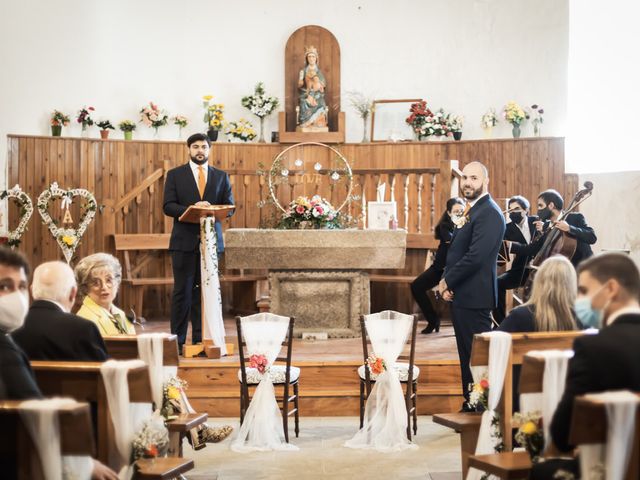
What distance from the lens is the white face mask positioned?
3.01 metres

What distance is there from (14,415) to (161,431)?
1080 mm

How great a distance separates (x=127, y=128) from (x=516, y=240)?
501 cm

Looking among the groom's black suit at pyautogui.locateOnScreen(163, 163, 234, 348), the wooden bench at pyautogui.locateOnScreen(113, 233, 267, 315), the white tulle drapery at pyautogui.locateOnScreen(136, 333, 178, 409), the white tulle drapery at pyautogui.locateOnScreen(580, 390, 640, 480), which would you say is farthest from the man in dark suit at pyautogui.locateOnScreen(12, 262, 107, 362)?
the wooden bench at pyautogui.locateOnScreen(113, 233, 267, 315)

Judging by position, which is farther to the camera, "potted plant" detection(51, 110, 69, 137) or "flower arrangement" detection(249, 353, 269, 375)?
"potted plant" detection(51, 110, 69, 137)

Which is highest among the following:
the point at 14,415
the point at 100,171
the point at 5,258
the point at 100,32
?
the point at 100,32

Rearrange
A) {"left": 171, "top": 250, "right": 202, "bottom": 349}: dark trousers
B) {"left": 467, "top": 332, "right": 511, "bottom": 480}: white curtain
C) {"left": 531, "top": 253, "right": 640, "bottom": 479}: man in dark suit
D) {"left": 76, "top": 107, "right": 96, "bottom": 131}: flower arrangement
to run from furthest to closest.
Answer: {"left": 76, "top": 107, "right": 96, "bottom": 131}: flower arrangement → {"left": 171, "top": 250, "right": 202, "bottom": 349}: dark trousers → {"left": 467, "top": 332, "right": 511, "bottom": 480}: white curtain → {"left": 531, "top": 253, "right": 640, "bottom": 479}: man in dark suit

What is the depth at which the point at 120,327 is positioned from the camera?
4652 millimetres

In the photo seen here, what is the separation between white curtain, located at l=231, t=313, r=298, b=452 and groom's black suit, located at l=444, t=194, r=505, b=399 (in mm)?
1153

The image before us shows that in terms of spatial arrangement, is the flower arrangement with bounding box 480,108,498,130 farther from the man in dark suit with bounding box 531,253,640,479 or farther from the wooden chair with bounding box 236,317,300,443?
the man in dark suit with bounding box 531,253,640,479

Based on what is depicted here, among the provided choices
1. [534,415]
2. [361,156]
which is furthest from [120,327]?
[361,156]

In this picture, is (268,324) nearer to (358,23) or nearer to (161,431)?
(161,431)

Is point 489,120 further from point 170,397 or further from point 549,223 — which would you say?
point 170,397

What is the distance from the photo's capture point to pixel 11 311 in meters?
3.02

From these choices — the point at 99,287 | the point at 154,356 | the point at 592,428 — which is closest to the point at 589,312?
the point at 592,428
